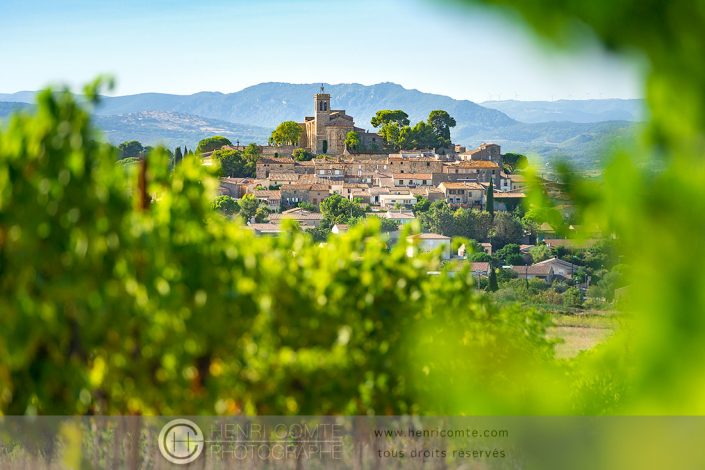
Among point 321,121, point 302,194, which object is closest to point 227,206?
point 302,194

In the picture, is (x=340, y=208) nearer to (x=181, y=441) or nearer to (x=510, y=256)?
(x=510, y=256)

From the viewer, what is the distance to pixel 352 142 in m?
55.7

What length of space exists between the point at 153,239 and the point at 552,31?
155 centimetres

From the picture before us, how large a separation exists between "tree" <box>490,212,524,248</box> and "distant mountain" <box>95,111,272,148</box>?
66.3 metres

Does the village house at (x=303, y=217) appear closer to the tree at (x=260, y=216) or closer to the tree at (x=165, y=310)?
the tree at (x=260, y=216)

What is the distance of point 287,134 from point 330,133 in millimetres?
2981

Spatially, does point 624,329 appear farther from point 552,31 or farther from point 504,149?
point 504,149

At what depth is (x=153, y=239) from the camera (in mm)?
→ 2215

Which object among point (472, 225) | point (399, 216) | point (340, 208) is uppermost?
point (340, 208)

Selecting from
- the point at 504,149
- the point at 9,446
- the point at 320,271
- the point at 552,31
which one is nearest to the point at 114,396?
the point at 320,271

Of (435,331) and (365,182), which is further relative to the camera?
(365,182)

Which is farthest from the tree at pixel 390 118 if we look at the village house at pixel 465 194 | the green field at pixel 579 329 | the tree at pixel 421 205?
the green field at pixel 579 329

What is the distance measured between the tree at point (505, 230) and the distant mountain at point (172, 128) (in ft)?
217

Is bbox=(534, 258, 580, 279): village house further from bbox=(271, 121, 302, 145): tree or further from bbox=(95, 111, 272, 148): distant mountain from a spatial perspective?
bbox=(95, 111, 272, 148): distant mountain
